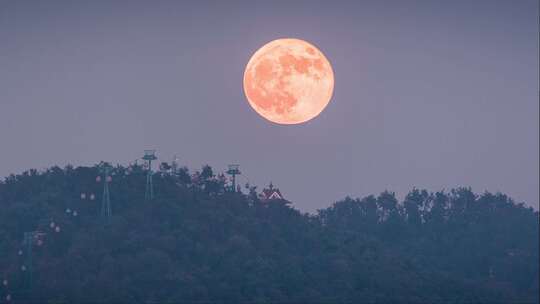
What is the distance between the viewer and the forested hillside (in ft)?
218

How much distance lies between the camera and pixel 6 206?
258ft

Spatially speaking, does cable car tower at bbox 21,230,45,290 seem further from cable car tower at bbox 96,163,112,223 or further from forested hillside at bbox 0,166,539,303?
cable car tower at bbox 96,163,112,223

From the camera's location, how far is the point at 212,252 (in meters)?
72.6

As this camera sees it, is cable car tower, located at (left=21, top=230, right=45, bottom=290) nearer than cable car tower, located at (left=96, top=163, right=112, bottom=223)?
Yes

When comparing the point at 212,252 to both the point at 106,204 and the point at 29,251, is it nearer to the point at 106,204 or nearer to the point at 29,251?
the point at 106,204

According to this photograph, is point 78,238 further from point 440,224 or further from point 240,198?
point 440,224

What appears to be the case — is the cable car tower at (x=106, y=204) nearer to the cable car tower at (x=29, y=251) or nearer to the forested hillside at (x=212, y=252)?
the forested hillside at (x=212, y=252)

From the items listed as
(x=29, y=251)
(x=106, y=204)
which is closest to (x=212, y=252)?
(x=106, y=204)

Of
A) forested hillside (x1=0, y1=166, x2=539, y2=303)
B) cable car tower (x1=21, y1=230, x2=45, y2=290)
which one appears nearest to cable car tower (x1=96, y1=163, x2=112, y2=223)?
forested hillside (x1=0, y1=166, x2=539, y2=303)

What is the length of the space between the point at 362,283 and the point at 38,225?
73.4ft

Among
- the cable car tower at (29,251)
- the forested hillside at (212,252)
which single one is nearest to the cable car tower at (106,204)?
the forested hillside at (212,252)

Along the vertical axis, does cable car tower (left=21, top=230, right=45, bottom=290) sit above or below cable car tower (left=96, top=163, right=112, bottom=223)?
below

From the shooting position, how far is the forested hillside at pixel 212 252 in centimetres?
6650

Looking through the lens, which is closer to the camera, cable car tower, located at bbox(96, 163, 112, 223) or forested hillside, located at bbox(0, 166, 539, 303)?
forested hillside, located at bbox(0, 166, 539, 303)
